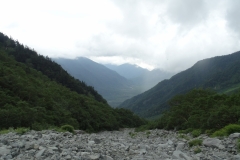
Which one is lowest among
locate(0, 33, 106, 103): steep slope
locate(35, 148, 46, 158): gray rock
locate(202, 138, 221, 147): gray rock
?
locate(202, 138, 221, 147): gray rock

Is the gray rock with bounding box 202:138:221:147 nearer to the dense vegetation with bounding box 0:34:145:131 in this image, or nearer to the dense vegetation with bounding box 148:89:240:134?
the dense vegetation with bounding box 148:89:240:134

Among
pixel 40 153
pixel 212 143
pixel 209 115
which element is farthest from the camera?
pixel 209 115

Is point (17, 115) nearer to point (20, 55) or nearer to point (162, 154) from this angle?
point (162, 154)

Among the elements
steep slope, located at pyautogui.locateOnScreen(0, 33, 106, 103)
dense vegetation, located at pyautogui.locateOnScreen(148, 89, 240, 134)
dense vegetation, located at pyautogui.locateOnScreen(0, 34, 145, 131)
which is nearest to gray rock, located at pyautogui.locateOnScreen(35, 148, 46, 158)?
dense vegetation, located at pyautogui.locateOnScreen(0, 34, 145, 131)

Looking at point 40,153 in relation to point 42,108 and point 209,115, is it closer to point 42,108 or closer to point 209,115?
point 209,115

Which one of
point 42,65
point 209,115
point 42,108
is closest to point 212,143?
point 209,115

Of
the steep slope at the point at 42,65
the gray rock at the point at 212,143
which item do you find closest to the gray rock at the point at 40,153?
the gray rock at the point at 212,143

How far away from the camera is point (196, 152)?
37.8 ft

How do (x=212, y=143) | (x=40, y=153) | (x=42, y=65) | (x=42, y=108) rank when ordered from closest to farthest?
(x=40, y=153), (x=212, y=143), (x=42, y=108), (x=42, y=65)

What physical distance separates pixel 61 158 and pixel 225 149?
8.91 meters

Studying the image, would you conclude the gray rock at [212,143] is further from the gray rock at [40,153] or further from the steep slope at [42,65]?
the steep slope at [42,65]

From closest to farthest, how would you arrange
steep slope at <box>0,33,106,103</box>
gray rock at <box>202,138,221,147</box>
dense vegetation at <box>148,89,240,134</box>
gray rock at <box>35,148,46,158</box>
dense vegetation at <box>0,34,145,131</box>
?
gray rock at <box>35,148,46,158</box> → gray rock at <box>202,138,221,147</box> → dense vegetation at <box>148,89,240,134</box> → dense vegetation at <box>0,34,145,131</box> → steep slope at <box>0,33,106,103</box>

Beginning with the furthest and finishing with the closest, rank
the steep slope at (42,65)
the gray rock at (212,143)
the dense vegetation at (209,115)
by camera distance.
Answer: the steep slope at (42,65)
the dense vegetation at (209,115)
the gray rock at (212,143)

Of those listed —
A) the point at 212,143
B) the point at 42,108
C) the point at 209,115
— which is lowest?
the point at 212,143
